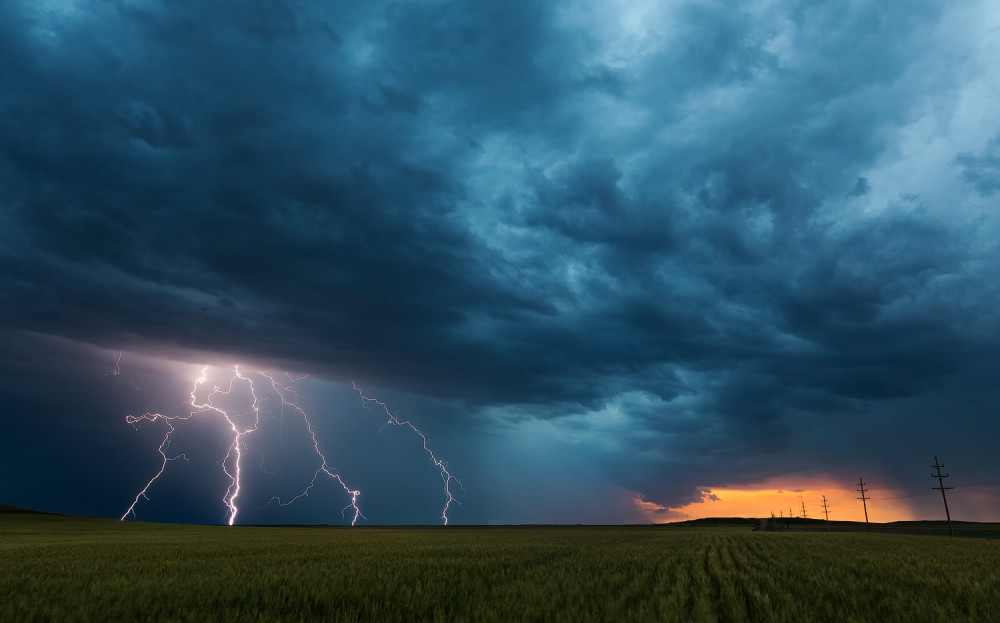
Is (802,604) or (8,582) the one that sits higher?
(802,604)

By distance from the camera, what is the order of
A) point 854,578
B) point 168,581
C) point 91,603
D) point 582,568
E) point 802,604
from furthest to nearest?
point 582,568
point 854,578
point 168,581
point 802,604
point 91,603

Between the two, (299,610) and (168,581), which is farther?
(168,581)

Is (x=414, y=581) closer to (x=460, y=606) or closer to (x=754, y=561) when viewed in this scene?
(x=460, y=606)

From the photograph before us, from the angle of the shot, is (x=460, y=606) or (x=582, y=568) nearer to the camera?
(x=460, y=606)

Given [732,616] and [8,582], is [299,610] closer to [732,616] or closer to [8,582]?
[732,616]

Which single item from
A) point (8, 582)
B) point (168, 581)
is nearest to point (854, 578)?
point (168, 581)

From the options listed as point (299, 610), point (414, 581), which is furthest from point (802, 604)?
point (299, 610)

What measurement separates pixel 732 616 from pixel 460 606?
4.18m

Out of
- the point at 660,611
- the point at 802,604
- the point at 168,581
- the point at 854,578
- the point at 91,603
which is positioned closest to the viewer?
the point at 660,611

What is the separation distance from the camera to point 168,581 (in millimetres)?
10234

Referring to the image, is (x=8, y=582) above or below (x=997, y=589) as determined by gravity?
below

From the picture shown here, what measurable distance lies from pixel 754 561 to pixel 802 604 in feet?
37.9

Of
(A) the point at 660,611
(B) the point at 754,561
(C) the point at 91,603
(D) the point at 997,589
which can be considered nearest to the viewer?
(A) the point at 660,611

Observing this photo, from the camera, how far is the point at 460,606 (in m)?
7.90
